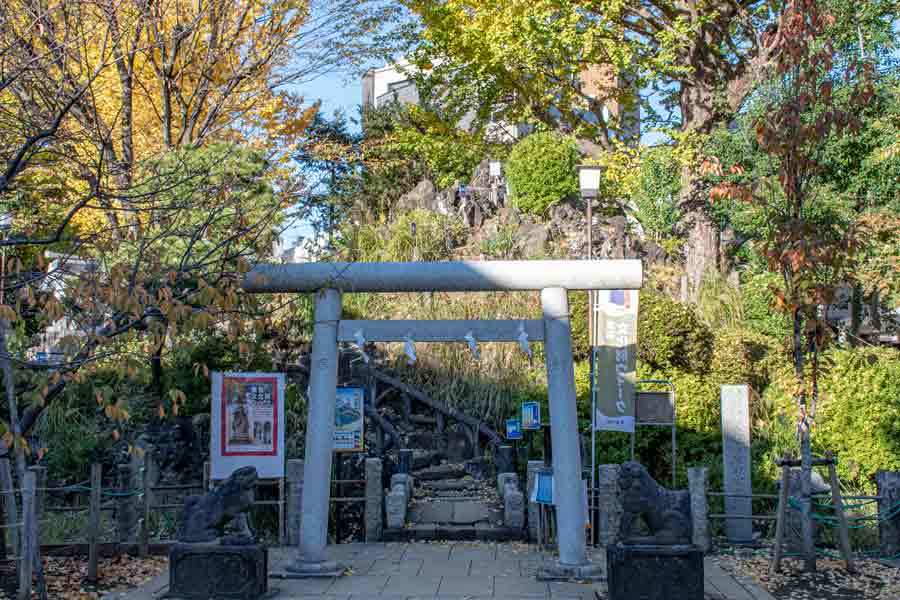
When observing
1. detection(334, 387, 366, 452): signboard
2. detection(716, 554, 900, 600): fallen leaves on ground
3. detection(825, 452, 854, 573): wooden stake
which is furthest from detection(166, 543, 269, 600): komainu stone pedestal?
detection(825, 452, 854, 573): wooden stake

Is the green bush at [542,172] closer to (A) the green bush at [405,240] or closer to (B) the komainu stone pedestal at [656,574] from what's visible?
(A) the green bush at [405,240]

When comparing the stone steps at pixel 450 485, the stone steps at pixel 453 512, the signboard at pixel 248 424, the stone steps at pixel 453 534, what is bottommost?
the stone steps at pixel 453 534

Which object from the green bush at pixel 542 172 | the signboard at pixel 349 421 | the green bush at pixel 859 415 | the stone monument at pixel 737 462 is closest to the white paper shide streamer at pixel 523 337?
the signboard at pixel 349 421

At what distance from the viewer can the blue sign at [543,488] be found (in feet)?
35.3

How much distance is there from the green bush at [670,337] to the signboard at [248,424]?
7.01 meters

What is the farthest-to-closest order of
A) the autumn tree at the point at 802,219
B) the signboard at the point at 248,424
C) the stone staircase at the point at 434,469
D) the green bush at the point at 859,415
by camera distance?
the green bush at the point at 859,415 < the stone staircase at the point at 434,469 < the signboard at the point at 248,424 < the autumn tree at the point at 802,219

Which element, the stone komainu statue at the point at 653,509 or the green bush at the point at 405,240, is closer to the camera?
the stone komainu statue at the point at 653,509

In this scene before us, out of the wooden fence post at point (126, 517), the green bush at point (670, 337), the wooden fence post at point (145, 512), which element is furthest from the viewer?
the green bush at point (670, 337)

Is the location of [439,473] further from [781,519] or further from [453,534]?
[781,519]

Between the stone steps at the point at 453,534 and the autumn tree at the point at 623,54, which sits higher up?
the autumn tree at the point at 623,54

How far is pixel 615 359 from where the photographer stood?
12891 mm

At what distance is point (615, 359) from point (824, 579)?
14.2ft

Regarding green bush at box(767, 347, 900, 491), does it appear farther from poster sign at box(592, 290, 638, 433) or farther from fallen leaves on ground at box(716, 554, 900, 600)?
fallen leaves on ground at box(716, 554, 900, 600)

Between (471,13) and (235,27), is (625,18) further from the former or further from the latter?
(235,27)
